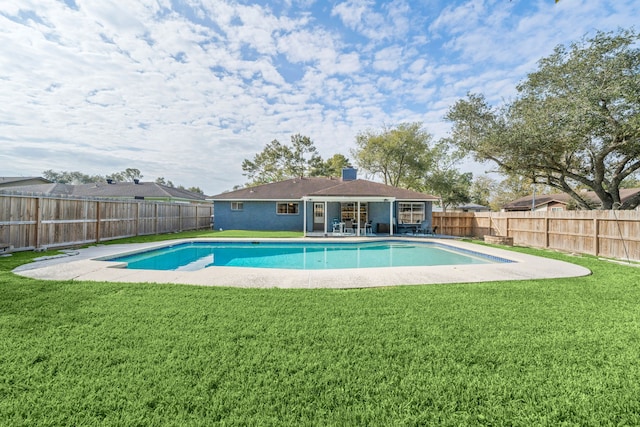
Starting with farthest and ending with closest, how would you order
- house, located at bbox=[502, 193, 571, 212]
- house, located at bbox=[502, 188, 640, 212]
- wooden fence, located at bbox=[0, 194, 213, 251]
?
1. house, located at bbox=[502, 193, 571, 212]
2. house, located at bbox=[502, 188, 640, 212]
3. wooden fence, located at bbox=[0, 194, 213, 251]

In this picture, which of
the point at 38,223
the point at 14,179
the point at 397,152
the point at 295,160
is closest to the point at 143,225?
the point at 38,223

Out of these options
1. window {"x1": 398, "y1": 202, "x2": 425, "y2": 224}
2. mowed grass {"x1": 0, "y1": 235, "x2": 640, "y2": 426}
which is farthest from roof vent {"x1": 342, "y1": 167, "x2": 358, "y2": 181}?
mowed grass {"x1": 0, "y1": 235, "x2": 640, "y2": 426}

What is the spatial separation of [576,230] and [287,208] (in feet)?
51.8

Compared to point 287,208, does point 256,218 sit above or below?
below

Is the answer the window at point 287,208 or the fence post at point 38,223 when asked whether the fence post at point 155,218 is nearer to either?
the fence post at point 38,223

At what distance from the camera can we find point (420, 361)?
281 cm

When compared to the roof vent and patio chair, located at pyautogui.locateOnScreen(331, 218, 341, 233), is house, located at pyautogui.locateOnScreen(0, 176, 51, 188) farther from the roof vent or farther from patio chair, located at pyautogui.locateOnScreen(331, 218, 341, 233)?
patio chair, located at pyautogui.locateOnScreen(331, 218, 341, 233)

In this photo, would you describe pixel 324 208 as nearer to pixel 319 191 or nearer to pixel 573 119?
pixel 319 191

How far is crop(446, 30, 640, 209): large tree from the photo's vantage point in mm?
13469

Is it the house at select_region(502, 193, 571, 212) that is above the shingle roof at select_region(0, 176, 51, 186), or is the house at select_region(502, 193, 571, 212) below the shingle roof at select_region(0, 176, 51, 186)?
below

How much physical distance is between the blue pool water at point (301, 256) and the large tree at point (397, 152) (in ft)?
66.6

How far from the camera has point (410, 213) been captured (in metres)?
19.3

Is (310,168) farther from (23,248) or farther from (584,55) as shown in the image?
(23,248)

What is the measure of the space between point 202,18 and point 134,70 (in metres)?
3.89
